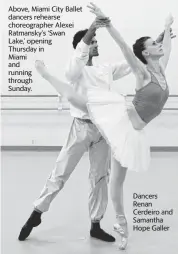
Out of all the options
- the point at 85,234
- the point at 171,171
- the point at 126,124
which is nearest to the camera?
the point at 126,124

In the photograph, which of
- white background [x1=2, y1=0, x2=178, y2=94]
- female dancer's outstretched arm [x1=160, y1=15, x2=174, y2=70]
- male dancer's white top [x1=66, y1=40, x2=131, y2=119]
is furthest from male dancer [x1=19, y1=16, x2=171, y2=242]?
white background [x1=2, y1=0, x2=178, y2=94]

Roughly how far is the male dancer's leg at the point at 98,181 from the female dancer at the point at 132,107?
252 mm

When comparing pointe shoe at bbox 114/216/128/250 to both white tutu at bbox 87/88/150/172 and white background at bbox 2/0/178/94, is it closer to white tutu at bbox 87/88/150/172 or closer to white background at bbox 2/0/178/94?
white tutu at bbox 87/88/150/172

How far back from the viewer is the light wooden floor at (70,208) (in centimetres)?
329

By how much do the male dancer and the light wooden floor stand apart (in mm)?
145

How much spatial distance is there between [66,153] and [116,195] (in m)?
0.45

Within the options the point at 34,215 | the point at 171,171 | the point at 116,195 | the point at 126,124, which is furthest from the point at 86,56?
the point at 171,171

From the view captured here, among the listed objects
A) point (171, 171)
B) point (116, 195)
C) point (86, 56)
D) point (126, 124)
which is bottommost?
point (171, 171)

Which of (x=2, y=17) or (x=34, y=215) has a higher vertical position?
(x=2, y=17)

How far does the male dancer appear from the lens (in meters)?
3.24

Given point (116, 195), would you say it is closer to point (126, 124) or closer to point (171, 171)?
point (126, 124)

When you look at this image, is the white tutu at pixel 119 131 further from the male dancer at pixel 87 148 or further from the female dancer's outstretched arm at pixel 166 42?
the female dancer's outstretched arm at pixel 166 42

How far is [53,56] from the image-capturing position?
6.72 m

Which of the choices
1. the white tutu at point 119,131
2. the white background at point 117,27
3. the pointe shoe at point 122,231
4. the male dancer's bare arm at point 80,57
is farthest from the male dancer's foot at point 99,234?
the white background at point 117,27
